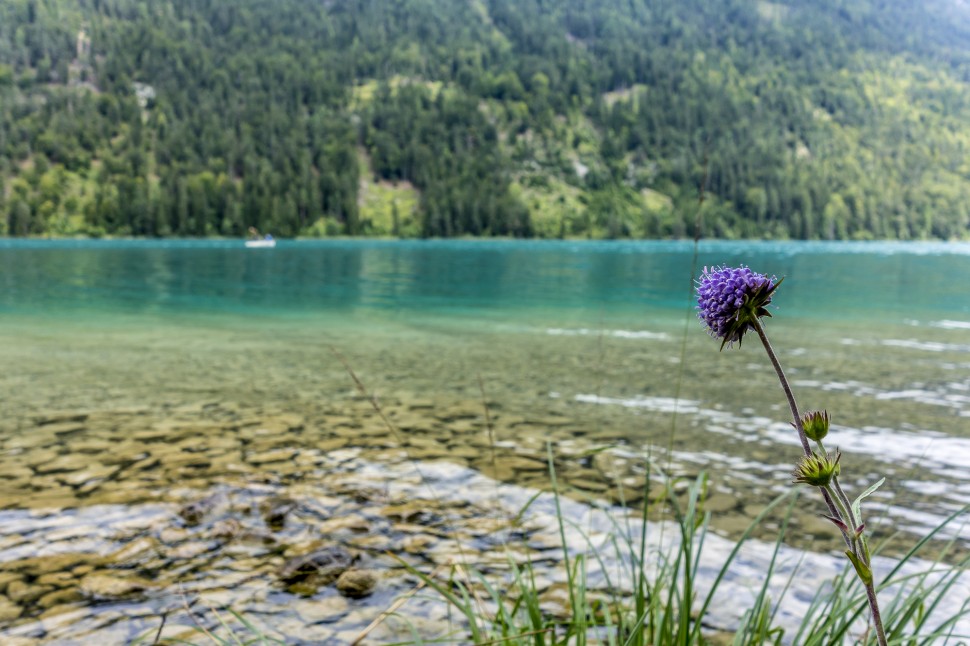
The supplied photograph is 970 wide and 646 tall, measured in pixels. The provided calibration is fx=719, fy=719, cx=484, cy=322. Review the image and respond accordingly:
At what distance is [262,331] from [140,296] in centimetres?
1599

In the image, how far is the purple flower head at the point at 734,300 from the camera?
159 centimetres

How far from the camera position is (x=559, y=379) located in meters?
14.5

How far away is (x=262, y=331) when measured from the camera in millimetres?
22406

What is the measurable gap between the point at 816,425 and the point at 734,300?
32cm

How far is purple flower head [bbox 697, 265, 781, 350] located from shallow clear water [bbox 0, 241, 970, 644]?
1.12m

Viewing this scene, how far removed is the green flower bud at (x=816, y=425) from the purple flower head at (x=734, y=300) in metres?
0.22

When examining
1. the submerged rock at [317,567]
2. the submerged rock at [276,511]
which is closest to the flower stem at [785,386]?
the submerged rock at [317,567]

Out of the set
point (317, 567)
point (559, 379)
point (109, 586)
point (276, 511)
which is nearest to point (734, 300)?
point (317, 567)

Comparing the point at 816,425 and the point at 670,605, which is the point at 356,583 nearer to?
the point at 670,605

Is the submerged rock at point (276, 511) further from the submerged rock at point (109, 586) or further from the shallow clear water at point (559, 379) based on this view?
the submerged rock at point (109, 586)

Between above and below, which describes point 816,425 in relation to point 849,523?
above

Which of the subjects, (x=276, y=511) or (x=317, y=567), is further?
(x=276, y=511)

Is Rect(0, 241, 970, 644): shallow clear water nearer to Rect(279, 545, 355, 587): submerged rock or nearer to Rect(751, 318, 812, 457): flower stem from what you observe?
Rect(751, 318, 812, 457): flower stem

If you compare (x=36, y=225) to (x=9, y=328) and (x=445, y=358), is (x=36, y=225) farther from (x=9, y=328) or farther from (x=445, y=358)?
(x=445, y=358)
